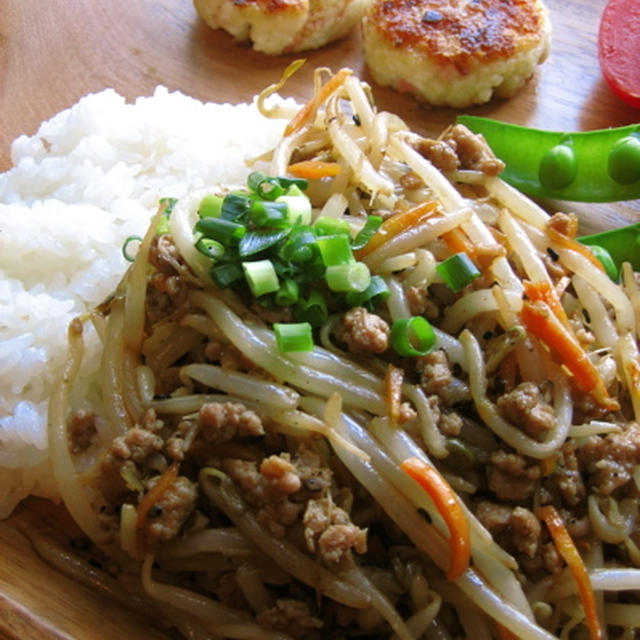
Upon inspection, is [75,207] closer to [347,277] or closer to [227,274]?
[227,274]

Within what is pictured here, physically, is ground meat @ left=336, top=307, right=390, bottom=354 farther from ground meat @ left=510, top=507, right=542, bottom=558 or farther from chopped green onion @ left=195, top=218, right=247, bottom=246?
ground meat @ left=510, top=507, right=542, bottom=558

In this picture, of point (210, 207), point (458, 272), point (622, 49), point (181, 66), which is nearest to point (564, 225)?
point (458, 272)

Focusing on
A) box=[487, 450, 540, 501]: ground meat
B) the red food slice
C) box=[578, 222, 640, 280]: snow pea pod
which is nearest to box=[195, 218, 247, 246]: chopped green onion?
box=[487, 450, 540, 501]: ground meat

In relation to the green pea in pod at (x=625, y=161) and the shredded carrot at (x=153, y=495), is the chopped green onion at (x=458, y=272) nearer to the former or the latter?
the shredded carrot at (x=153, y=495)

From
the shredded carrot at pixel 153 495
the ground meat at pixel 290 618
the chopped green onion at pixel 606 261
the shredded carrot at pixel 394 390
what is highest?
the shredded carrot at pixel 394 390

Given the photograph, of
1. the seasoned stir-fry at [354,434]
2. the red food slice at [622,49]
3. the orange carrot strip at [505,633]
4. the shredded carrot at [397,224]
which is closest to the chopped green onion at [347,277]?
the seasoned stir-fry at [354,434]

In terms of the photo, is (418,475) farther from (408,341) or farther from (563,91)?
(563,91)
